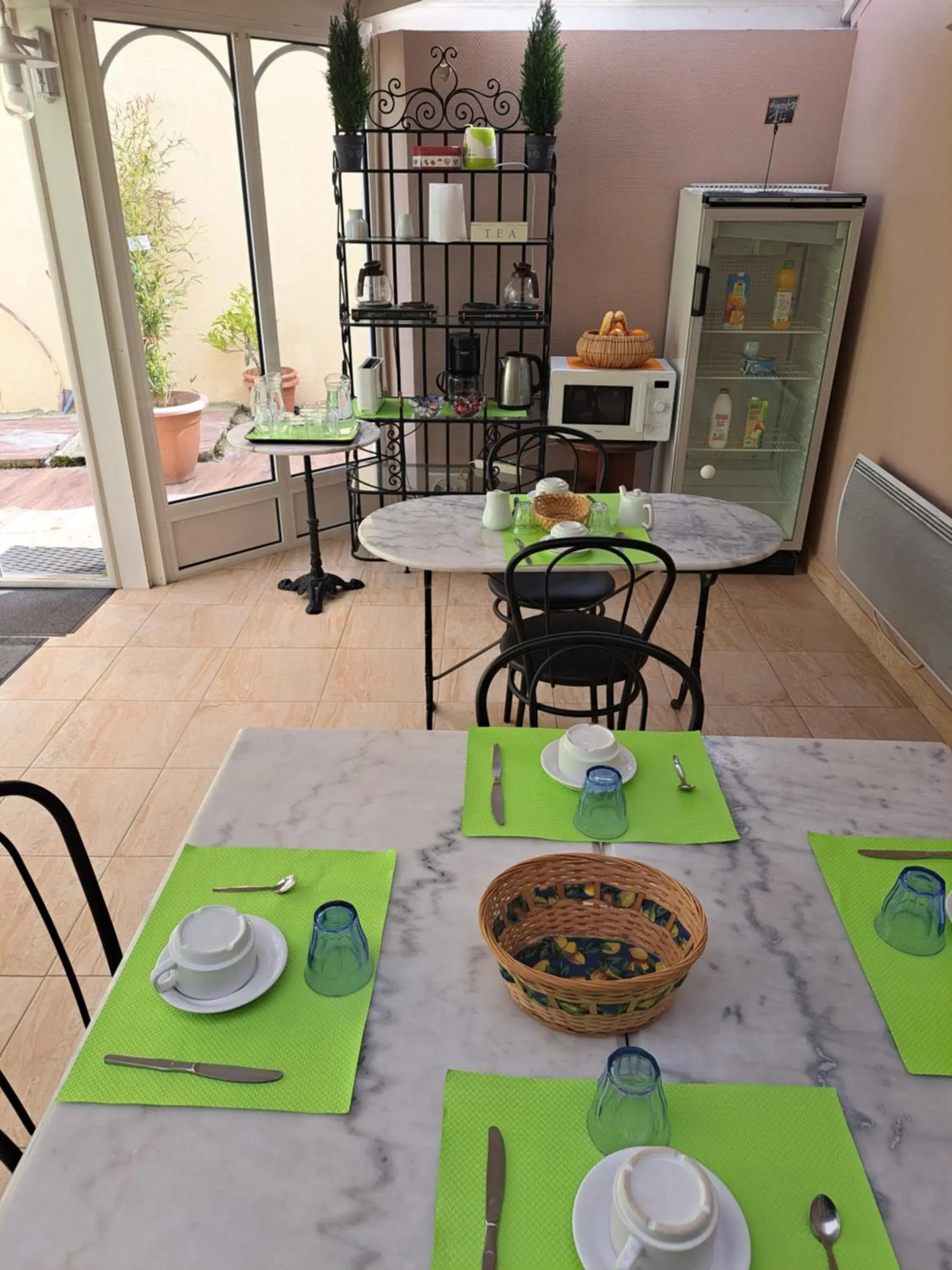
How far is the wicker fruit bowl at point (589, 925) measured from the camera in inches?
42.8

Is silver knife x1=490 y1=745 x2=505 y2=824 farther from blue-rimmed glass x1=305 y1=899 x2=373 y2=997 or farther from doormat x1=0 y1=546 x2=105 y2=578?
doormat x1=0 y1=546 x2=105 y2=578

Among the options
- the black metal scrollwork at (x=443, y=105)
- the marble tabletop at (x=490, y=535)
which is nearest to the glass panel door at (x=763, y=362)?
the black metal scrollwork at (x=443, y=105)

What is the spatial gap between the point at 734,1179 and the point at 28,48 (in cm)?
373

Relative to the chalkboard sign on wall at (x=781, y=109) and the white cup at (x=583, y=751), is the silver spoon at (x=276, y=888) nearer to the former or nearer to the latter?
the white cup at (x=583, y=751)

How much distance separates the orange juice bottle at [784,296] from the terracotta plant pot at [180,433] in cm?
264

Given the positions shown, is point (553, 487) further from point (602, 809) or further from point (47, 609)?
point (47, 609)

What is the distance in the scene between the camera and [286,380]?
432cm

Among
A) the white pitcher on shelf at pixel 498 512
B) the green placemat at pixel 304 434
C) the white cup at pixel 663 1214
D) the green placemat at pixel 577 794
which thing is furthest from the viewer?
the green placemat at pixel 304 434

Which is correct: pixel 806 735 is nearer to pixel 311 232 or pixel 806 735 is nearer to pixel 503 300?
pixel 503 300

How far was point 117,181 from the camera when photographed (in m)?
3.56

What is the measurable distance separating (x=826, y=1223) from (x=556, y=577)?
2230mm

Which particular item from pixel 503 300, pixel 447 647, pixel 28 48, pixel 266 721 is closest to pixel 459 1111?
pixel 266 721

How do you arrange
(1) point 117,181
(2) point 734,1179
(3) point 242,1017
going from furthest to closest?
(1) point 117,181, (3) point 242,1017, (2) point 734,1179

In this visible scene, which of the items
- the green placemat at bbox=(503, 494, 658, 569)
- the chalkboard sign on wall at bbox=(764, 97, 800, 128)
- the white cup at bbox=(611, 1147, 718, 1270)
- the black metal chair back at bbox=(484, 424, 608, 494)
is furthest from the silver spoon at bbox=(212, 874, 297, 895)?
the chalkboard sign on wall at bbox=(764, 97, 800, 128)
